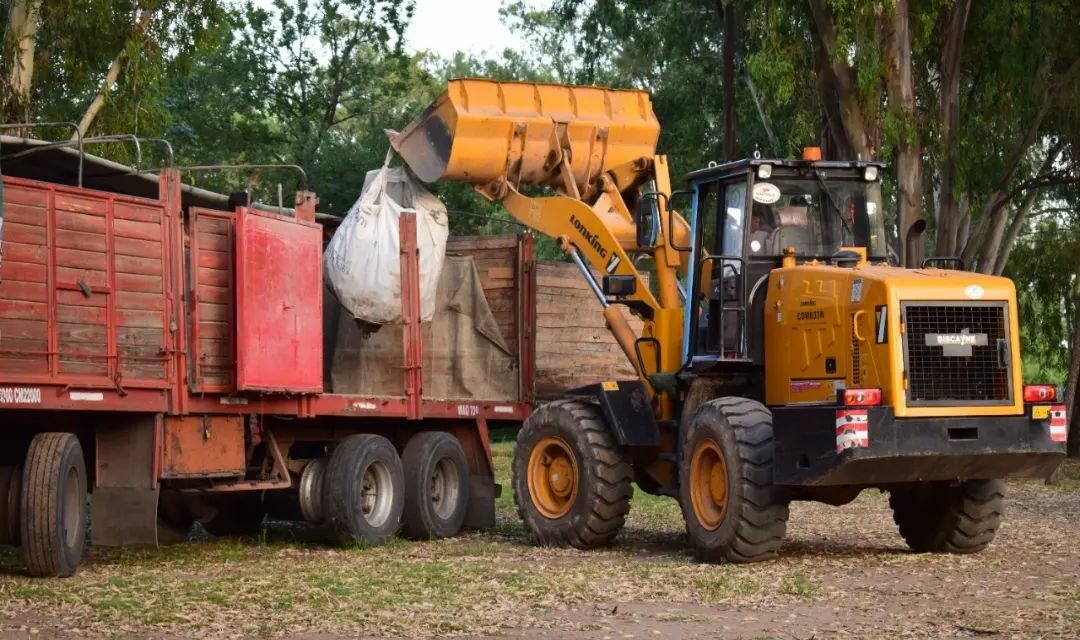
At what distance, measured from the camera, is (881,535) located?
52.0 ft

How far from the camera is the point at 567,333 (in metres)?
17.4

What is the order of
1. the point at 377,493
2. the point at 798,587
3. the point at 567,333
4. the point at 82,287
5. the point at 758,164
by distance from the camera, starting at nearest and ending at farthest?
the point at 798,587 → the point at 82,287 → the point at 758,164 → the point at 377,493 → the point at 567,333

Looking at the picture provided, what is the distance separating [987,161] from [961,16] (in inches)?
113

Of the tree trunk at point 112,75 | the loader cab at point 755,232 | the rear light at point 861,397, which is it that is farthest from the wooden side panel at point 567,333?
the tree trunk at point 112,75

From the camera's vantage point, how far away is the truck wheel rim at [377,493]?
49.4ft

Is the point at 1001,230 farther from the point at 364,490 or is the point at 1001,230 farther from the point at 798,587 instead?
the point at 798,587

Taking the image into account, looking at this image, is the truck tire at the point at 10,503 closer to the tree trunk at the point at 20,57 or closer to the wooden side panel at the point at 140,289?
the wooden side panel at the point at 140,289

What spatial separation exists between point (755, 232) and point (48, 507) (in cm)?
594


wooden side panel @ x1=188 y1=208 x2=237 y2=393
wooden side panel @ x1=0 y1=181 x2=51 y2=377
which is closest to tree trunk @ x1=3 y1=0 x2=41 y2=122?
→ wooden side panel @ x1=188 y1=208 x2=237 y2=393

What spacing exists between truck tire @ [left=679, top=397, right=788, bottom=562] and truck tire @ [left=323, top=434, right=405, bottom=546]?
9.70 feet

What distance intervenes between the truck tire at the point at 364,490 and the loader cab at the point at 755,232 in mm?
2923

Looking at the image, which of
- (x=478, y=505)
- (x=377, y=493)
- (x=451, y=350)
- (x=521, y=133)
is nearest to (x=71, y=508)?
(x=377, y=493)

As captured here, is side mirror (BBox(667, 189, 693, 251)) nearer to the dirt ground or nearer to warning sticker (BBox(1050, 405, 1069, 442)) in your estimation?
the dirt ground

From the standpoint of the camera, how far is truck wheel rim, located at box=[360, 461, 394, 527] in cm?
1505
